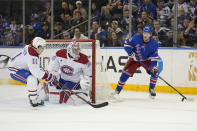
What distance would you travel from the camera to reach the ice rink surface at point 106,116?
325 cm

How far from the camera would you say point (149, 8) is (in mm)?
6523

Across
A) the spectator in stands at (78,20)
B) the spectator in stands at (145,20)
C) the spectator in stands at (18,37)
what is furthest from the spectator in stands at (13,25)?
the spectator in stands at (145,20)

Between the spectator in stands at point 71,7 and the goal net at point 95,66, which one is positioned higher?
the spectator in stands at point 71,7

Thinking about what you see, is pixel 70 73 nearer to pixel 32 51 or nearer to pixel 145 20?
pixel 32 51

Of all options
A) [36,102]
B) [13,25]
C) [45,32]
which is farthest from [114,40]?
[36,102]

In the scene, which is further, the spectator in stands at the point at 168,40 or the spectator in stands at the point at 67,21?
the spectator in stands at the point at 67,21

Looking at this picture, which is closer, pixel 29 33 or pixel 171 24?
pixel 171 24

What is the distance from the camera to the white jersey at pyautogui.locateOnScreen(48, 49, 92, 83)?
182 inches

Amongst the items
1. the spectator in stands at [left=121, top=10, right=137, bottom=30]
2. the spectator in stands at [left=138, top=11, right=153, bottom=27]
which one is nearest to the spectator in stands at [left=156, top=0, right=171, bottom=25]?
the spectator in stands at [left=138, top=11, right=153, bottom=27]

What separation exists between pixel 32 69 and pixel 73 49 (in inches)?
24.6

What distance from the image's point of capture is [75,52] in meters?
4.54

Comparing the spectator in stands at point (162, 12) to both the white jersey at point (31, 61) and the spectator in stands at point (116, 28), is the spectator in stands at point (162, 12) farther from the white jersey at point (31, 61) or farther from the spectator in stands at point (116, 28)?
the white jersey at point (31, 61)

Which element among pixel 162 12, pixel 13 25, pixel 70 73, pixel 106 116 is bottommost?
pixel 106 116

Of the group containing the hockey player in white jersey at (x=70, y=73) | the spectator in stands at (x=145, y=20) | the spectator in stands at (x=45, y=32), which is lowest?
the hockey player in white jersey at (x=70, y=73)
